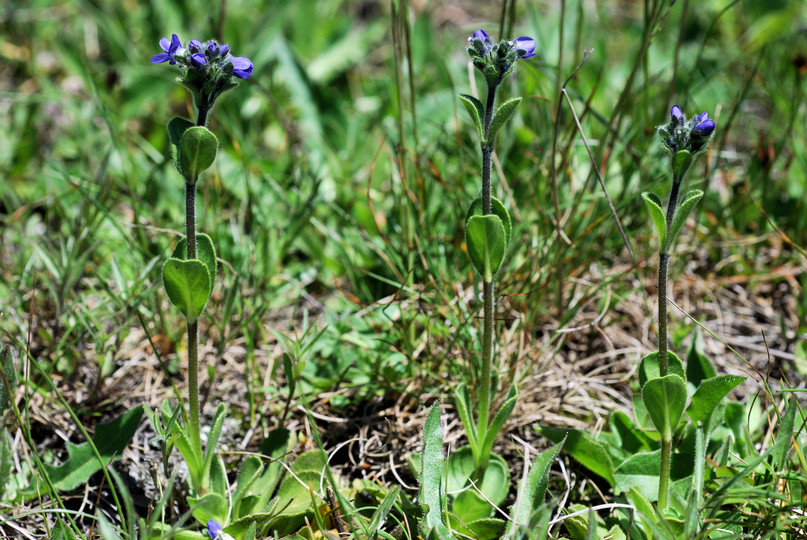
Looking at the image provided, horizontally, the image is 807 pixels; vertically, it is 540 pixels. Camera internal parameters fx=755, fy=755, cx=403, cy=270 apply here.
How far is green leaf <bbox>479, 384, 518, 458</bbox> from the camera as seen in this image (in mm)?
1853

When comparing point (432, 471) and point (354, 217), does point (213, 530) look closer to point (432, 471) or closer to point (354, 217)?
point (432, 471)

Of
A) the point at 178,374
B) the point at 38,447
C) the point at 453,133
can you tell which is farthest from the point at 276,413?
the point at 453,133

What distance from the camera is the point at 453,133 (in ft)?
10.9

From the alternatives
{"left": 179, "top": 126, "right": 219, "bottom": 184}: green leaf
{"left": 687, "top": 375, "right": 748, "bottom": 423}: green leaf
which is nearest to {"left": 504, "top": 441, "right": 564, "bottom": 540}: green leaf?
{"left": 687, "top": 375, "right": 748, "bottom": 423}: green leaf

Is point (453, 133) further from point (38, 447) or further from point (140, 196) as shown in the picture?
point (38, 447)

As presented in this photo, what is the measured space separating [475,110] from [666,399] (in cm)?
78

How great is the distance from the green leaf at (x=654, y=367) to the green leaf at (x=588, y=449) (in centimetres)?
29

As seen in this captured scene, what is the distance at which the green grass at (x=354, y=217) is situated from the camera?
2.35 m

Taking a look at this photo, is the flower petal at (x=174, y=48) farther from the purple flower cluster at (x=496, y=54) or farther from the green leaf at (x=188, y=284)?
the purple flower cluster at (x=496, y=54)

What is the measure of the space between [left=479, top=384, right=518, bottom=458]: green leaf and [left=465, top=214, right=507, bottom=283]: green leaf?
31 cm

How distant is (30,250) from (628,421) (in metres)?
2.22

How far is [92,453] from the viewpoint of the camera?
2094mm

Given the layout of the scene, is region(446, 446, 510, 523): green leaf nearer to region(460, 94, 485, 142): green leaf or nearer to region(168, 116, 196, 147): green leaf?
region(460, 94, 485, 142): green leaf

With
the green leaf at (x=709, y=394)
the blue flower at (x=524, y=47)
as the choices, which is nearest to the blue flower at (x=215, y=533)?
the green leaf at (x=709, y=394)
